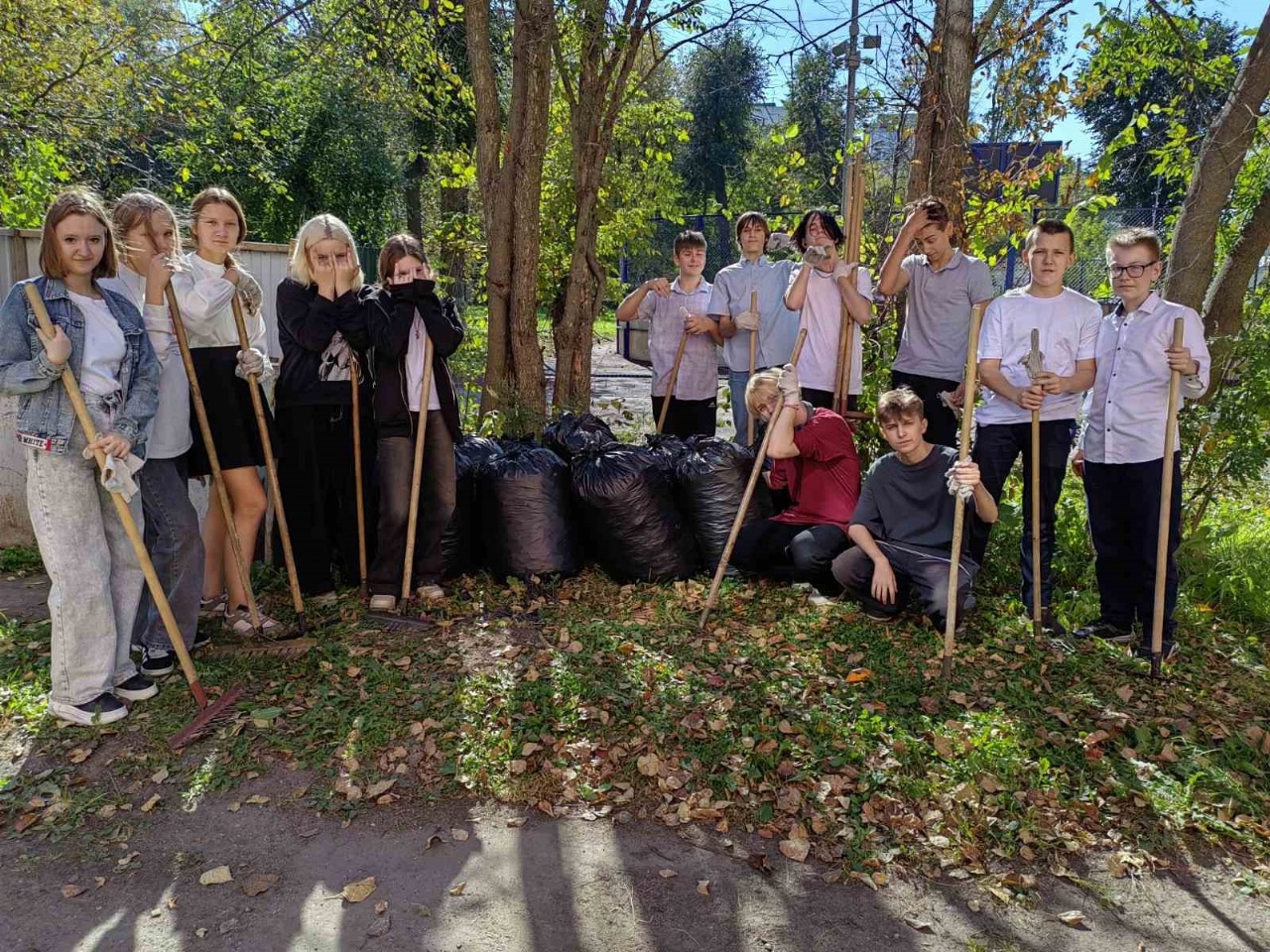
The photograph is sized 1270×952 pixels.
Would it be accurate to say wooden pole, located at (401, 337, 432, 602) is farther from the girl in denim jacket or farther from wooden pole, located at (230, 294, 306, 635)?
the girl in denim jacket

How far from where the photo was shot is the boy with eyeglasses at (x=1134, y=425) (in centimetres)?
370

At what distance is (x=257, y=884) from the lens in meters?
2.54

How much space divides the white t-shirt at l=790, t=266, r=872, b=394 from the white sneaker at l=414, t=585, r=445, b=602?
7.37 ft

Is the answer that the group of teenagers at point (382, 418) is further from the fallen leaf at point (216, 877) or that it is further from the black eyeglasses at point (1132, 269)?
the fallen leaf at point (216, 877)

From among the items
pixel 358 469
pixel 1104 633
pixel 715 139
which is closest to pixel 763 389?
pixel 1104 633

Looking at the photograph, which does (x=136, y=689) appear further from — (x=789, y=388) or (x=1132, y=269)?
(x=1132, y=269)

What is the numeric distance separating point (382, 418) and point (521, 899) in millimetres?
2303

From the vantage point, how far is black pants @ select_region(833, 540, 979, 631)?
392 cm

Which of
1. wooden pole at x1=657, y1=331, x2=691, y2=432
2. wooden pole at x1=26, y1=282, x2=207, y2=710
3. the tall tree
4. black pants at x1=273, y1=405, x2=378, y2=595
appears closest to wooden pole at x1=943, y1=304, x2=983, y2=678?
wooden pole at x1=657, y1=331, x2=691, y2=432

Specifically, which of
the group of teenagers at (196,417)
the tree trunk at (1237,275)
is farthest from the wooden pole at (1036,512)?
the group of teenagers at (196,417)

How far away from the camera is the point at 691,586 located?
4559 mm

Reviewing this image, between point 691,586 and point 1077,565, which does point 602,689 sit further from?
point 1077,565

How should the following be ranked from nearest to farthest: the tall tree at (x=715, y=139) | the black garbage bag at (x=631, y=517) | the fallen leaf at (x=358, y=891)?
the fallen leaf at (x=358, y=891) < the black garbage bag at (x=631, y=517) < the tall tree at (x=715, y=139)

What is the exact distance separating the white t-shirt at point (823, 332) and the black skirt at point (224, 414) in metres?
2.80
